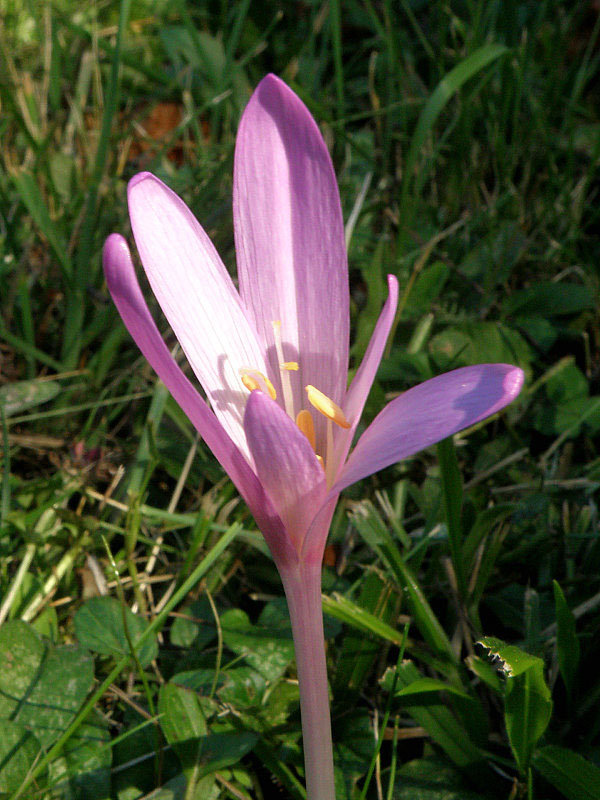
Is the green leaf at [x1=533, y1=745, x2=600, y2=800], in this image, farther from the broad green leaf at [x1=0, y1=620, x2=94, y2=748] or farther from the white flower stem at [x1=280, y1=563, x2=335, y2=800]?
the broad green leaf at [x1=0, y1=620, x2=94, y2=748]

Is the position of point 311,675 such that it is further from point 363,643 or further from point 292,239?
point 292,239

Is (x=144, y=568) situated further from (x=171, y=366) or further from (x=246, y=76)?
(x=246, y=76)

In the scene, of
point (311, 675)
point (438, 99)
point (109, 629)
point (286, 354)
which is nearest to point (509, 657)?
point (311, 675)

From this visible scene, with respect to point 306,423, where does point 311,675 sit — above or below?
below

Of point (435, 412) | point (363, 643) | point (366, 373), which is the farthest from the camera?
point (363, 643)

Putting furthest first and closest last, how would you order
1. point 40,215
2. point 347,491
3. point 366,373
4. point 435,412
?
point 40,215
point 347,491
point 366,373
point 435,412

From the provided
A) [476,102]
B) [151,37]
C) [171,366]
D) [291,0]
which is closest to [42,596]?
[171,366]

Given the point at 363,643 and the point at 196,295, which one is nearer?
the point at 196,295

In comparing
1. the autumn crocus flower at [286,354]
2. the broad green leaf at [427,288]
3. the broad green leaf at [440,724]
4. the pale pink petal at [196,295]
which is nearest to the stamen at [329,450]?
the autumn crocus flower at [286,354]
